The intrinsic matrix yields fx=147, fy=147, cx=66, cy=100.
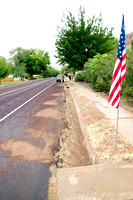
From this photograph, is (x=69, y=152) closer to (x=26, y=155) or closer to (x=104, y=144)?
(x=104, y=144)

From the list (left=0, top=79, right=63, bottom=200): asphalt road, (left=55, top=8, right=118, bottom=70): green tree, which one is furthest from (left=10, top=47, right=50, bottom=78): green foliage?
(left=0, top=79, right=63, bottom=200): asphalt road

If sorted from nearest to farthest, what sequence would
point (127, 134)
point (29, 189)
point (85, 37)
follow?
point (29, 189) → point (127, 134) → point (85, 37)

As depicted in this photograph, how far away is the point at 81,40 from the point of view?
76.1ft

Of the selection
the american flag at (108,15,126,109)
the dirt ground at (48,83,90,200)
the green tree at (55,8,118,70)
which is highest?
the green tree at (55,8,118,70)

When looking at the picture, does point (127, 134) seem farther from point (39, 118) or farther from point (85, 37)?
point (85, 37)

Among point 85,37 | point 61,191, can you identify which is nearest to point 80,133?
point 61,191

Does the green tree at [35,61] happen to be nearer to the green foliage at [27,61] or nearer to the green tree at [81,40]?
the green foliage at [27,61]

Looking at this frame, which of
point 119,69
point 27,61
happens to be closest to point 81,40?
point 119,69

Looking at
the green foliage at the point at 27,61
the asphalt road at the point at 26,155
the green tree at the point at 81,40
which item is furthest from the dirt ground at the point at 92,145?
the green foliage at the point at 27,61

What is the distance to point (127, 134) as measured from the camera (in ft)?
13.8

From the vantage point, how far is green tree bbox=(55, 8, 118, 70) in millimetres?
22469

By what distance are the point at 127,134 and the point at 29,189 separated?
117 inches

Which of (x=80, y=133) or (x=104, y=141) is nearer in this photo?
(x=104, y=141)

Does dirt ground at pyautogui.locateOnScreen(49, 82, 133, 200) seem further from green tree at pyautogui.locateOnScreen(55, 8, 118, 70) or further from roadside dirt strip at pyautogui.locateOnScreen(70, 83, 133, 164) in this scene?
green tree at pyautogui.locateOnScreen(55, 8, 118, 70)
